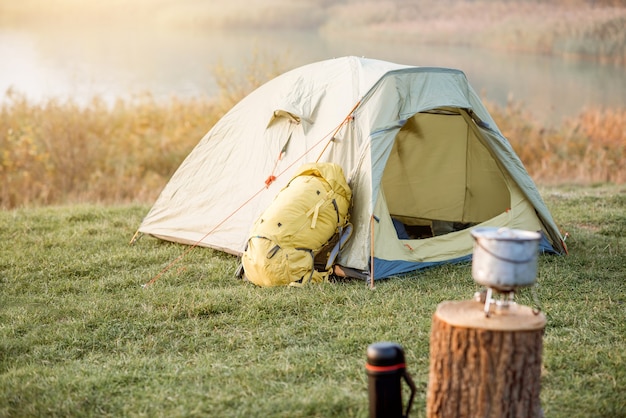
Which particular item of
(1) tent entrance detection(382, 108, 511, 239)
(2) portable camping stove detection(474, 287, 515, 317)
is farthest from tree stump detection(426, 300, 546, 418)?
(1) tent entrance detection(382, 108, 511, 239)

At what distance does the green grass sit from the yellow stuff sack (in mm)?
177

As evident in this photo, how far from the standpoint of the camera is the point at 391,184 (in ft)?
22.1

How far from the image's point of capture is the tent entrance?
21.3ft

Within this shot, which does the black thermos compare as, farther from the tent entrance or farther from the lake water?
the lake water

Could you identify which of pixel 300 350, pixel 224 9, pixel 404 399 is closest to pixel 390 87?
pixel 300 350

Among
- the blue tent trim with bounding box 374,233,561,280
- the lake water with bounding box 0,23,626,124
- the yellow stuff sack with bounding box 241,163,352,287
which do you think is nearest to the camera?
the yellow stuff sack with bounding box 241,163,352,287

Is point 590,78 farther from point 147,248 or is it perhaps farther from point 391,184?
point 147,248

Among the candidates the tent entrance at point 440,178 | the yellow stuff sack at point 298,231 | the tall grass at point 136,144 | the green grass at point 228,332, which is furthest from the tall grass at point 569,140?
the yellow stuff sack at point 298,231

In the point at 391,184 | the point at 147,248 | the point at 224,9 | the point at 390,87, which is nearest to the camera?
the point at 390,87

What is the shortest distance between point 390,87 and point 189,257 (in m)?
2.11

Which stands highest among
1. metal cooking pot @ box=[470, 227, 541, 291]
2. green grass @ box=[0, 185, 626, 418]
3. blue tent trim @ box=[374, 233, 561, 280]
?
metal cooking pot @ box=[470, 227, 541, 291]

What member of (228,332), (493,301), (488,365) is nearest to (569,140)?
(228,332)

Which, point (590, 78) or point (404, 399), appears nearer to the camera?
point (404, 399)

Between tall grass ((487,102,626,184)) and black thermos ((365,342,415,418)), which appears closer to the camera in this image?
black thermos ((365,342,415,418))
